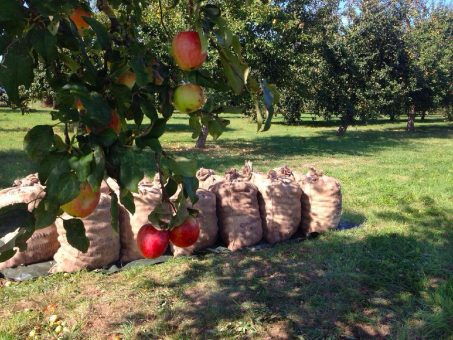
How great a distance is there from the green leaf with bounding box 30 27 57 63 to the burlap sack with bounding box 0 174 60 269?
295cm

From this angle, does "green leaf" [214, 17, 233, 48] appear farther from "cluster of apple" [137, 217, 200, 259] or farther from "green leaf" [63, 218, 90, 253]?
"green leaf" [63, 218, 90, 253]

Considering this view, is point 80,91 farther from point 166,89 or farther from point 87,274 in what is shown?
point 87,274

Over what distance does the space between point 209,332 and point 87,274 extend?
136 centimetres

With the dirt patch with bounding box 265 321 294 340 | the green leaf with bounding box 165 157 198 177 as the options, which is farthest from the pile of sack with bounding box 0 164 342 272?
the green leaf with bounding box 165 157 198 177

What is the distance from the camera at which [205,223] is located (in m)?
4.22

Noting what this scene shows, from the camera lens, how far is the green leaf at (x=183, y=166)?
3.50 feet

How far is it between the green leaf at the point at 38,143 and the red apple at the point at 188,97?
346 millimetres

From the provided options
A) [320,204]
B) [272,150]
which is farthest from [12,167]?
[272,150]

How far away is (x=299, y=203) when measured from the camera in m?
4.61

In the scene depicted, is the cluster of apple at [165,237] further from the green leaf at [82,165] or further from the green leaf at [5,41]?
the green leaf at [5,41]

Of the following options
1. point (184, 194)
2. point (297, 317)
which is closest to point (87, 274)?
point (297, 317)

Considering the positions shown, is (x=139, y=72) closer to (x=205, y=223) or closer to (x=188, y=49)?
(x=188, y=49)

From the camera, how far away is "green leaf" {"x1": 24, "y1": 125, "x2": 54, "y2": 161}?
39.1 inches

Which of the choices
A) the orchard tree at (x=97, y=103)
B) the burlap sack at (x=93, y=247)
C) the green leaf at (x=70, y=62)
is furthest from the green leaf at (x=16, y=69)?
the burlap sack at (x=93, y=247)
